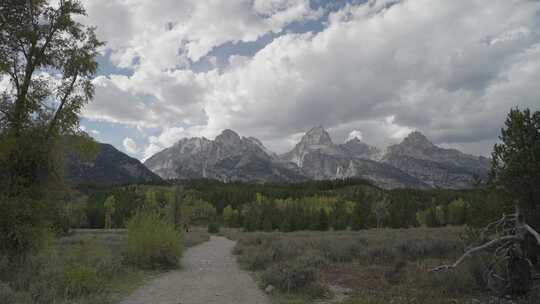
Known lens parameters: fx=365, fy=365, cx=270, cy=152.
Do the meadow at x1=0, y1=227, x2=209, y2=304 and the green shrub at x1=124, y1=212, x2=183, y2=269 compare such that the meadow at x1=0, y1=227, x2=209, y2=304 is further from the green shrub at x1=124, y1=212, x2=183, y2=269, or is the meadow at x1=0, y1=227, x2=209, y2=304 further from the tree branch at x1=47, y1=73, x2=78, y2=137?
the tree branch at x1=47, y1=73, x2=78, y2=137

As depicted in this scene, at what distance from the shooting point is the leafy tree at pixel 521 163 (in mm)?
10531

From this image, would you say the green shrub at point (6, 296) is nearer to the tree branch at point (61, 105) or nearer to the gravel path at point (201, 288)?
the gravel path at point (201, 288)

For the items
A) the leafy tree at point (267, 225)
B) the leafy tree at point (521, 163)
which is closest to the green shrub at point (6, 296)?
the leafy tree at point (521, 163)

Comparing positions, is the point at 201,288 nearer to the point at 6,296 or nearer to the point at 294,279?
the point at 294,279

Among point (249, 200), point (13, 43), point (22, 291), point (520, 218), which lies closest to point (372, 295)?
point (520, 218)

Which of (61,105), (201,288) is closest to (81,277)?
(201,288)

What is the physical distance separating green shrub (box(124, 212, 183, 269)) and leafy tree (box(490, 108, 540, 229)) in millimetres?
12619

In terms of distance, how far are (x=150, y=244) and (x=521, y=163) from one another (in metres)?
13.9

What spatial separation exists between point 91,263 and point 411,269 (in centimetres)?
1187

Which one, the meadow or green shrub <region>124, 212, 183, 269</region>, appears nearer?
the meadow

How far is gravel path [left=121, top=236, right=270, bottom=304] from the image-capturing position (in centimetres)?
988

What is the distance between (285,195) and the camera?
126m

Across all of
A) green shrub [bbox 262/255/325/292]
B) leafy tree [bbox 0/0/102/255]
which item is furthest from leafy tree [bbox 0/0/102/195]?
green shrub [bbox 262/255/325/292]

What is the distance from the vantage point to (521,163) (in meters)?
10.7
